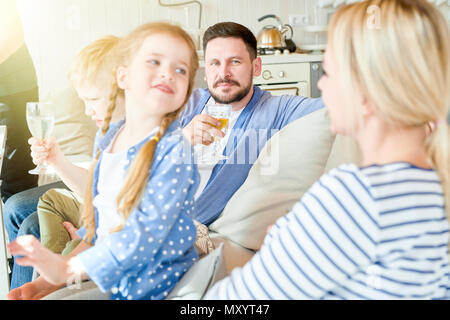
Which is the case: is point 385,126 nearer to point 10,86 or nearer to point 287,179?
point 287,179

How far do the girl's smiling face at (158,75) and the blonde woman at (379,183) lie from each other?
0.77 feet

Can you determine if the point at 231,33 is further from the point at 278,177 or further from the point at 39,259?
the point at 39,259

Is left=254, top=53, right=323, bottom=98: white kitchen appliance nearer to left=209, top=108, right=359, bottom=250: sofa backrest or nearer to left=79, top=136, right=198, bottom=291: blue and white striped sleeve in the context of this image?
left=209, top=108, right=359, bottom=250: sofa backrest

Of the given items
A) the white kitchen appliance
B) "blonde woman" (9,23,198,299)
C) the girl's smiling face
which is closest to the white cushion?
"blonde woman" (9,23,198,299)

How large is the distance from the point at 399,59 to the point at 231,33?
35 cm

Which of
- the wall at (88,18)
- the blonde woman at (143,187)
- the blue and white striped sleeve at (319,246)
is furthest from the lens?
the wall at (88,18)

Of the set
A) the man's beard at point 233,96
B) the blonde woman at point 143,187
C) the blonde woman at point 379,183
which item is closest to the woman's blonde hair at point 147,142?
the blonde woman at point 143,187

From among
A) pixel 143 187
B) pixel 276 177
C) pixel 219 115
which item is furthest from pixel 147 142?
pixel 276 177

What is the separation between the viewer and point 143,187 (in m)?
0.74

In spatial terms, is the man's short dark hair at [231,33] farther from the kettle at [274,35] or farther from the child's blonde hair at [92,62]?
the child's blonde hair at [92,62]

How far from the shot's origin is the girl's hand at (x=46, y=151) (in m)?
0.87

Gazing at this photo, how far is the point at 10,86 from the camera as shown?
0.90m
